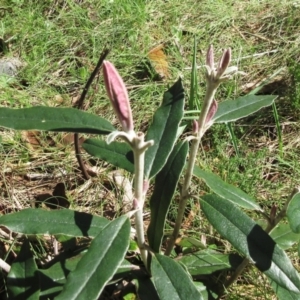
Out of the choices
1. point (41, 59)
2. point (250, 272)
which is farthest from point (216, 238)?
point (41, 59)

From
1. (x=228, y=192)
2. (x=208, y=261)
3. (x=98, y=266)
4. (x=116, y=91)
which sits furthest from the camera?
(x=208, y=261)

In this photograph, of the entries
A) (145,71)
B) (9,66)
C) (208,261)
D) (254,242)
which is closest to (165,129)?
(254,242)

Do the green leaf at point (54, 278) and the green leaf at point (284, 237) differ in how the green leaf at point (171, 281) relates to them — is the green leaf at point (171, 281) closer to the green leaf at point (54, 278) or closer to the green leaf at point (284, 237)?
the green leaf at point (54, 278)

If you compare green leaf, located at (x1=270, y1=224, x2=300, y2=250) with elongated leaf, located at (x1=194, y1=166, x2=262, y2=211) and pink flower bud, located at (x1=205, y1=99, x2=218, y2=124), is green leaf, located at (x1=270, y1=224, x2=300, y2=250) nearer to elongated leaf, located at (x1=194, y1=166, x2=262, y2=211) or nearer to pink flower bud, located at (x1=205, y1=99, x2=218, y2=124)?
elongated leaf, located at (x1=194, y1=166, x2=262, y2=211)

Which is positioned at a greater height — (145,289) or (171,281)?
(171,281)

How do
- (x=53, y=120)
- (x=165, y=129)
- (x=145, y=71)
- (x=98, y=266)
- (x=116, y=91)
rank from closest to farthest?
(x=116, y=91), (x=98, y=266), (x=53, y=120), (x=165, y=129), (x=145, y=71)

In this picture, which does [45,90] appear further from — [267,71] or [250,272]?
[250,272]

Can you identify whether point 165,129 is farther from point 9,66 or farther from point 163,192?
point 9,66

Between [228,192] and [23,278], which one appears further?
[228,192]
